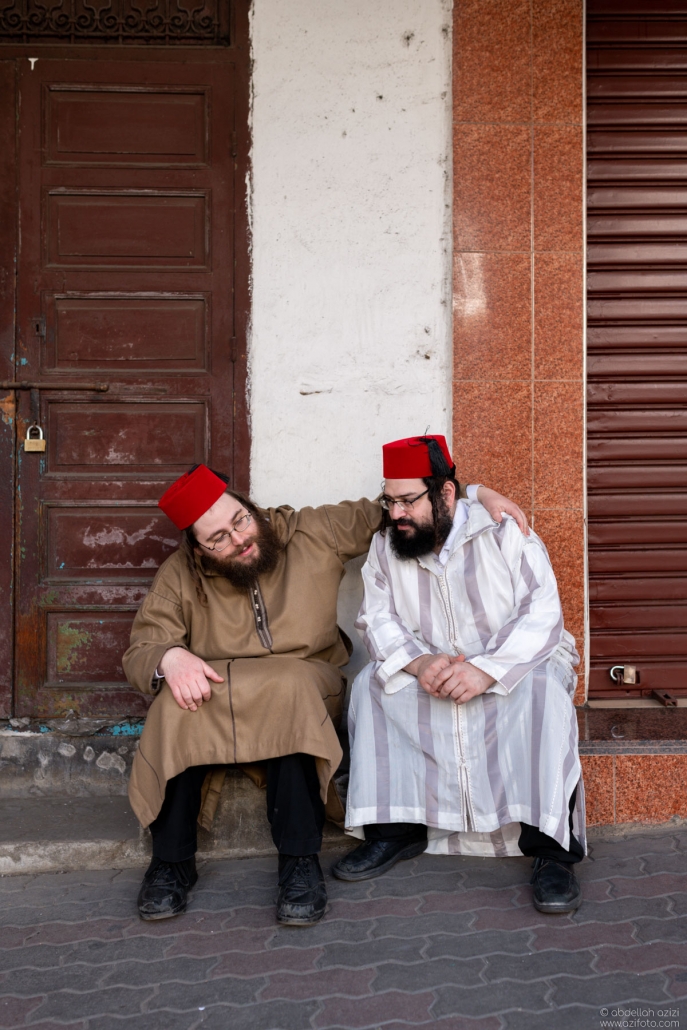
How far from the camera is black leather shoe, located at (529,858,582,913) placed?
2.75 metres

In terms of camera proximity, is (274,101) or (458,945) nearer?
(458,945)

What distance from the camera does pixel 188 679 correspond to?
2904 mm

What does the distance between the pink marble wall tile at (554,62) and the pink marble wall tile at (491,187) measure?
0.52 ft

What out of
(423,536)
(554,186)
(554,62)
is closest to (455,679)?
(423,536)

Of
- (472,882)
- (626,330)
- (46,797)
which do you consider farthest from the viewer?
(626,330)

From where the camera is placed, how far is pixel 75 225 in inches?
156

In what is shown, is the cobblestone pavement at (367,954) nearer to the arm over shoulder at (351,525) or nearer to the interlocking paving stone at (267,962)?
the interlocking paving stone at (267,962)

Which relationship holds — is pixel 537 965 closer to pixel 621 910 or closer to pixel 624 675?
pixel 621 910

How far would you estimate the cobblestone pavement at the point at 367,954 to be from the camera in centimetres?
230

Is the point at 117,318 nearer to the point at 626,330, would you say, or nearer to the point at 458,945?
the point at 626,330

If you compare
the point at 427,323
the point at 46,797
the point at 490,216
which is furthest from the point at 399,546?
the point at 46,797

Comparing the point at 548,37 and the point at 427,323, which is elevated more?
the point at 548,37

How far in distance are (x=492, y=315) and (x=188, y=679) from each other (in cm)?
214

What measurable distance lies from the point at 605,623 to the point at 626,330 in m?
1.38
